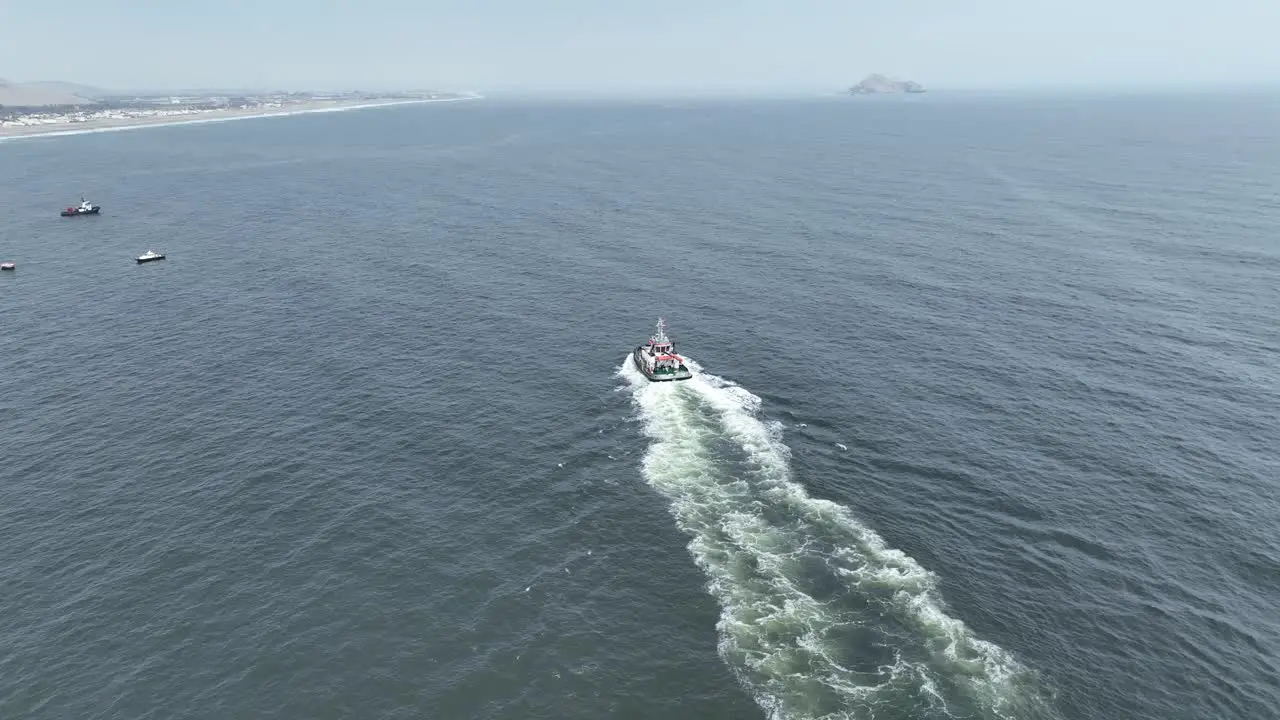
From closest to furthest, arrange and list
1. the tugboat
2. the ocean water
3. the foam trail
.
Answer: the foam trail → the ocean water → the tugboat

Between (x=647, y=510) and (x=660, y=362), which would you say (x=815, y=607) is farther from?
(x=660, y=362)

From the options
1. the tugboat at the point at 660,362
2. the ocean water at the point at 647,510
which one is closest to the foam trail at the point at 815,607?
the ocean water at the point at 647,510

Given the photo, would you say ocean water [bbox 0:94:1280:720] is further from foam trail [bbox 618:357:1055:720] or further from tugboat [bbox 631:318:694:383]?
tugboat [bbox 631:318:694:383]

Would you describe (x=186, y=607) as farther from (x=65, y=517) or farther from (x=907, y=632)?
(x=907, y=632)

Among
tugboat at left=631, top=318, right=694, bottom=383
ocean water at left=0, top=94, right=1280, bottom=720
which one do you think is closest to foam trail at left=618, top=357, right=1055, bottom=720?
ocean water at left=0, top=94, right=1280, bottom=720

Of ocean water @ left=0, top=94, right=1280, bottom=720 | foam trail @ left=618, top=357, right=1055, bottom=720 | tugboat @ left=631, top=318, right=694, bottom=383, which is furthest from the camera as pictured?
tugboat @ left=631, top=318, right=694, bottom=383

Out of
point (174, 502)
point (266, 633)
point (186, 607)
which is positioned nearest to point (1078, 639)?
point (266, 633)

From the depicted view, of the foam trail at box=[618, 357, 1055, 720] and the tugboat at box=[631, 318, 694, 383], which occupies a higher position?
the tugboat at box=[631, 318, 694, 383]
